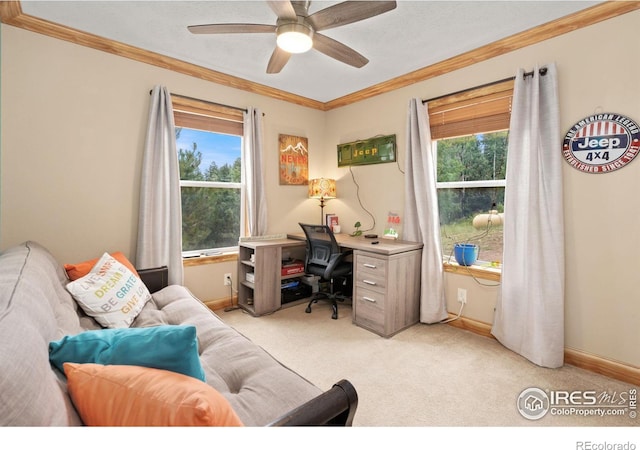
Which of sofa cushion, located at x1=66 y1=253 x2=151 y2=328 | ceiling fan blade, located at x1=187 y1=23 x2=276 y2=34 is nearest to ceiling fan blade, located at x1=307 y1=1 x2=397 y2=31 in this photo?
ceiling fan blade, located at x1=187 y1=23 x2=276 y2=34

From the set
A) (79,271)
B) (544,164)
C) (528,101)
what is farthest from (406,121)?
(79,271)

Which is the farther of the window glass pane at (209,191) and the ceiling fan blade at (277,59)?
the window glass pane at (209,191)

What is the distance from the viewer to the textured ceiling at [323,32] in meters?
2.06

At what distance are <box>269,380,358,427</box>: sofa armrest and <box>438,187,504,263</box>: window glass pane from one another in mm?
2317

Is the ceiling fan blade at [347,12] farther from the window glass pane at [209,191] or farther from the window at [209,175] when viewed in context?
the window glass pane at [209,191]

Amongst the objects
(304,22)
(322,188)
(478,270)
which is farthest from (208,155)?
(478,270)

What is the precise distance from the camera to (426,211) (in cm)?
296

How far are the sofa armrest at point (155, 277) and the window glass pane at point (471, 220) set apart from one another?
8.68ft

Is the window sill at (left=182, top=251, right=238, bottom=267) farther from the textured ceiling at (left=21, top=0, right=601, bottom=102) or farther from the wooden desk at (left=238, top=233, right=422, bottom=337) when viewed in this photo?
the textured ceiling at (left=21, top=0, right=601, bottom=102)

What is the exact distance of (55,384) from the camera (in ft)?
2.62

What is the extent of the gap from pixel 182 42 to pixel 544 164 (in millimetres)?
3048

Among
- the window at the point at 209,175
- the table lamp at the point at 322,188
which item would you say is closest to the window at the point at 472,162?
the table lamp at the point at 322,188

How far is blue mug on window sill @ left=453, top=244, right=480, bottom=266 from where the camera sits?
2824mm

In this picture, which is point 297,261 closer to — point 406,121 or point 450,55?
point 406,121
